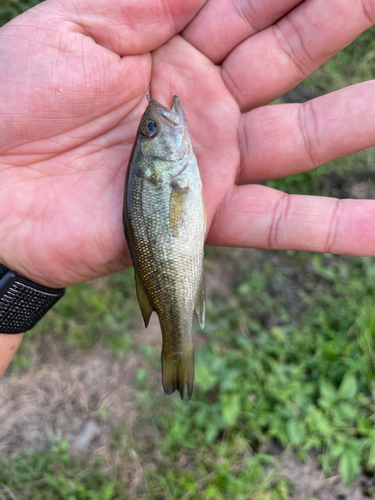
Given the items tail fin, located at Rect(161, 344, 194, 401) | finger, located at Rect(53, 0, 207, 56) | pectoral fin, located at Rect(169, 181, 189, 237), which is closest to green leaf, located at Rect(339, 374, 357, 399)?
tail fin, located at Rect(161, 344, 194, 401)

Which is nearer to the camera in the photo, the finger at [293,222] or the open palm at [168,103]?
the open palm at [168,103]

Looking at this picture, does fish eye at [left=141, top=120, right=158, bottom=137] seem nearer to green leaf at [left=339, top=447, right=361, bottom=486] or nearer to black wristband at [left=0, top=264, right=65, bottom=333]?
black wristband at [left=0, top=264, right=65, bottom=333]

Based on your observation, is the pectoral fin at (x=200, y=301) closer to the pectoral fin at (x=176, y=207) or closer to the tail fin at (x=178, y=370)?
the tail fin at (x=178, y=370)

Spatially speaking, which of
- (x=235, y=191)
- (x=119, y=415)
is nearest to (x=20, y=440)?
(x=119, y=415)

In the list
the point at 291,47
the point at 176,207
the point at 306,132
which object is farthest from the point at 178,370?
the point at 291,47

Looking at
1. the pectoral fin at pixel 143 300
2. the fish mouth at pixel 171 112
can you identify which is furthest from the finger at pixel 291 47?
the pectoral fin at pixel 143 300

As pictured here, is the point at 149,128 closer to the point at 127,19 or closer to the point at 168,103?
the point at 168,103

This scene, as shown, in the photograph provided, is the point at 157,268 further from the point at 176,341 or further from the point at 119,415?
the point at 119,415
